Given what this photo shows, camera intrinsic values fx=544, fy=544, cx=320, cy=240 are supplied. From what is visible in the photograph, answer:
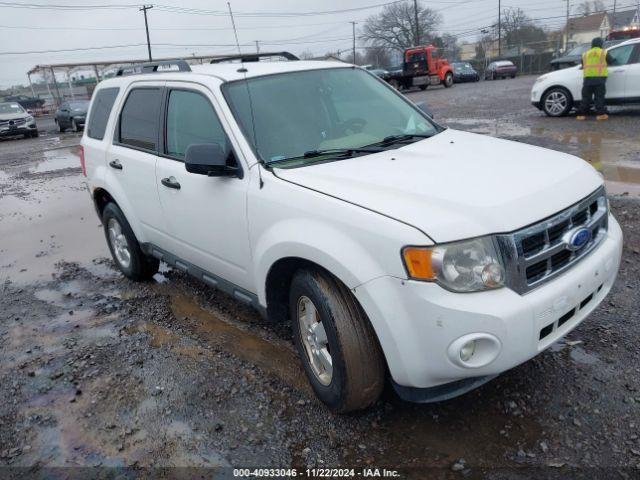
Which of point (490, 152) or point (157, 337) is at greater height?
point (490, 152)

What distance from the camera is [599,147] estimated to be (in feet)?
31.3

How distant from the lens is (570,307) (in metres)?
2.60

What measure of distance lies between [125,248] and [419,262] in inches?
149

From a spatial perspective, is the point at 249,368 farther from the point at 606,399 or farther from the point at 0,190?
the point at 0,190

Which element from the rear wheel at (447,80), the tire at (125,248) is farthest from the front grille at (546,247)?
the rear wheel at (447,80)

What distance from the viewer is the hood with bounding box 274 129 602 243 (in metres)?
2.42

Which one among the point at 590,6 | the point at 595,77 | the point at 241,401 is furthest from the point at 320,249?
the point at 590,6

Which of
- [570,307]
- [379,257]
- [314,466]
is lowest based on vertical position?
[314,466]

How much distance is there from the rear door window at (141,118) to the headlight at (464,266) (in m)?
2.67

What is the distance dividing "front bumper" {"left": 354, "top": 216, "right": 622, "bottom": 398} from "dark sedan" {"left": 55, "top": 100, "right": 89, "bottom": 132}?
24.8 metres

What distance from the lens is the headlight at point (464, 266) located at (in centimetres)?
236

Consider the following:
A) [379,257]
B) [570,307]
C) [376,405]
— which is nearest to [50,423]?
[376,405]

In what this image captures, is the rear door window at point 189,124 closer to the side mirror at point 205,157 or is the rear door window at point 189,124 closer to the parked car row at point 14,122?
the side mirror at point 205,157

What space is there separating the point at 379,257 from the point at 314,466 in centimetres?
112
